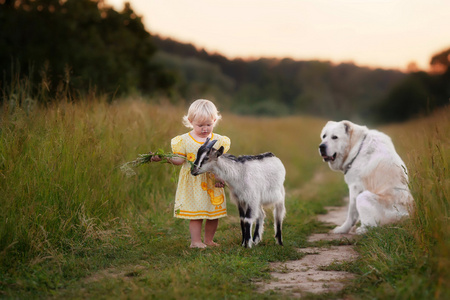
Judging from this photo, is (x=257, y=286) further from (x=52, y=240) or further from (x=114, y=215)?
(x=114, y=215)

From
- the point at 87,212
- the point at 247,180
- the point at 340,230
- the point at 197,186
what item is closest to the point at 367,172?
the point at 340,230

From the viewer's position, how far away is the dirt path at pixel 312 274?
431 centimetres

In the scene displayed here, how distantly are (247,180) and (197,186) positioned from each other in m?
0.68

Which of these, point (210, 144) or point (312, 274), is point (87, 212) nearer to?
point (210, 144)

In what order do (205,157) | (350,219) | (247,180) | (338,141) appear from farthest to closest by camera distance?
(338,141) → (350,219) → (247,180) → (205,157)

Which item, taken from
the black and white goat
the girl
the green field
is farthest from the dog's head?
the girl

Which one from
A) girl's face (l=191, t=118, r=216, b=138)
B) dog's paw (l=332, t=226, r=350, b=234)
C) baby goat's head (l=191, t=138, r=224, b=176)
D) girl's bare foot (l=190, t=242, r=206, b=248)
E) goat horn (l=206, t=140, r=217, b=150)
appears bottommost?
dog's paw (l=332, t=226, r=350, b=234)

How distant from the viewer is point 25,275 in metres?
4.63

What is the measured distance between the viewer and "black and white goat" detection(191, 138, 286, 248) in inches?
219

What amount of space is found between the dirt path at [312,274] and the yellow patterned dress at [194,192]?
3.80 ft

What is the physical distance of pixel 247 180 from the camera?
5746 millimetres

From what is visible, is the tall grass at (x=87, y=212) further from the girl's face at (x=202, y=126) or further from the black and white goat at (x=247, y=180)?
the girl's face at (x=202, y=126)

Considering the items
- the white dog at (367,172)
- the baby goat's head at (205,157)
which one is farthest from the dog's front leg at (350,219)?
the baby goat's head at (205,157)

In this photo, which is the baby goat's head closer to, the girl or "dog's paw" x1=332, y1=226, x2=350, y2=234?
the girl
